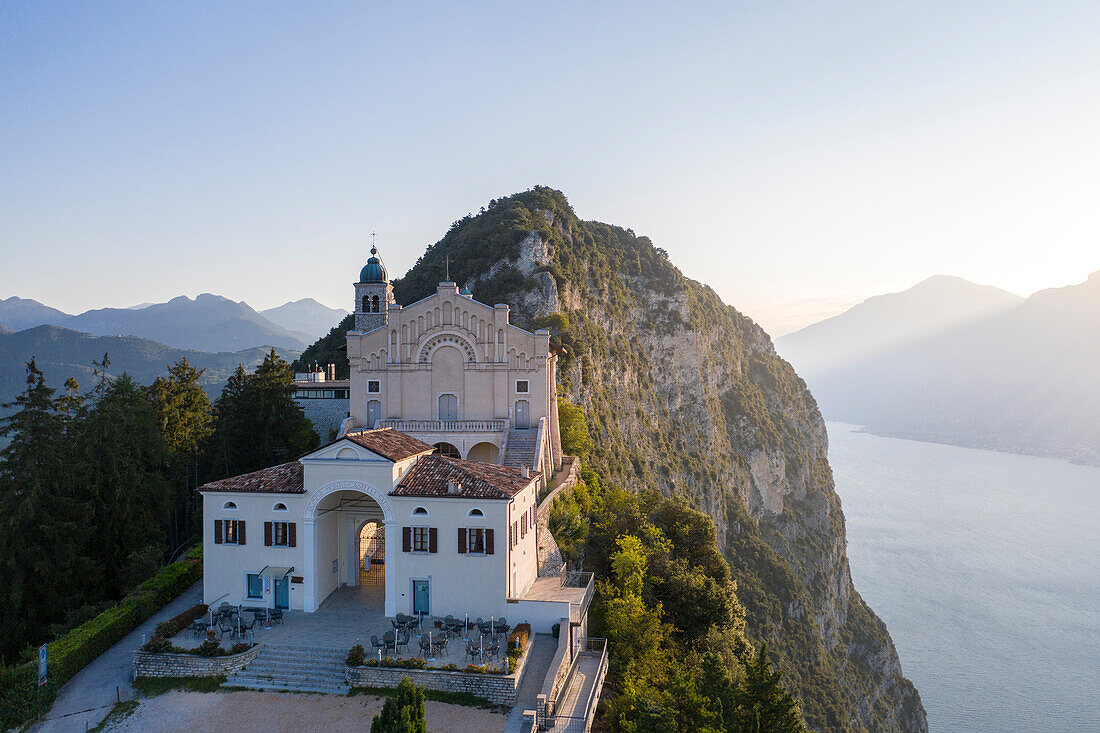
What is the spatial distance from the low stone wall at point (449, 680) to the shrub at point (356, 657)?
14cm

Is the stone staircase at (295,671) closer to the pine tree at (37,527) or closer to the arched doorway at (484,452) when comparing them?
the pine tree at (37,527)

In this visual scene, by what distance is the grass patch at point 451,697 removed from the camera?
19141mm

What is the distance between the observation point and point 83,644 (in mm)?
22922

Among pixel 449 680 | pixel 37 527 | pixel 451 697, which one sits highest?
pixel 37 527

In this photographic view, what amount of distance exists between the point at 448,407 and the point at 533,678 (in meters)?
21.2

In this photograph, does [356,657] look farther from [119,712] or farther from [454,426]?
[454,426]

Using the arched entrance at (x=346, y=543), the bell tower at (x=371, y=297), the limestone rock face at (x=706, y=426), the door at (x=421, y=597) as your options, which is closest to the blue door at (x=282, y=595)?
the arched entrance at (x=346, y=543)

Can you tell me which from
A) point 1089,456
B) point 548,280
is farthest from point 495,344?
point 1089,456

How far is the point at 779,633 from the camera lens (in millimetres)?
74062

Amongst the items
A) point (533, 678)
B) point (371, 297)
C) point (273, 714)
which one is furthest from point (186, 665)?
point (371, 297)

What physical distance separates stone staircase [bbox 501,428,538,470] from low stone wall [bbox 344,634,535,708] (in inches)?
612

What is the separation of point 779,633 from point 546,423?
5136cm

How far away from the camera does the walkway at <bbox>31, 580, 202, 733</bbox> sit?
63.3 feet

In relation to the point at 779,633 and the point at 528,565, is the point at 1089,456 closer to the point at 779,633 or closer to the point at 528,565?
the point at 779,633
